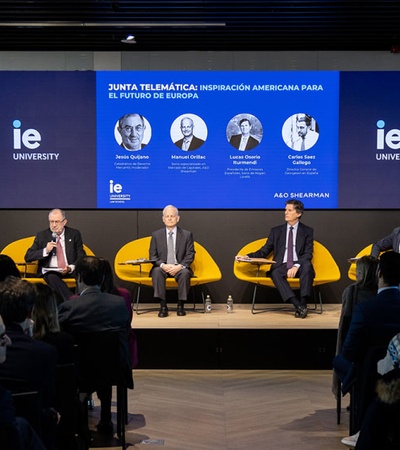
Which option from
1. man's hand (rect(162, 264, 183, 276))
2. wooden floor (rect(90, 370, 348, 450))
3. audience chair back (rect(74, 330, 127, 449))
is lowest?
wooden floor (rect(90, 370, 348, 450))

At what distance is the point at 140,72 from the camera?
9820 mm

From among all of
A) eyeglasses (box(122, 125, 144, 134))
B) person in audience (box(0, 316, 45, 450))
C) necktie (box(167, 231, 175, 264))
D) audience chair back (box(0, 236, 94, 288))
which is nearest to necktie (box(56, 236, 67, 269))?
audience chair back (box(0, 236, 94, 288))

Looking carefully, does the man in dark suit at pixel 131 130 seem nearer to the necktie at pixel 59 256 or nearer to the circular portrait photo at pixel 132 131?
the circular portrait photo at pixel 132 131

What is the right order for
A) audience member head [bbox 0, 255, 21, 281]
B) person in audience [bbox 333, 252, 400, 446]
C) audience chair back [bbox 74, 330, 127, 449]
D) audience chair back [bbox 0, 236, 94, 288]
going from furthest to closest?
audience chair back [bbox 0, 236, 94, 288]
audience member head [bbox 0, 255, 21, 281]
audience chair back [bbox 74, 330, 127, 449]
person in audience [bbox 333, 252, 400, 446]

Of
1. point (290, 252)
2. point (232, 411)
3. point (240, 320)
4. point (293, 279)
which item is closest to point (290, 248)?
point (290, 252)

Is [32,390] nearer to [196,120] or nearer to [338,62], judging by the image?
[196,120]

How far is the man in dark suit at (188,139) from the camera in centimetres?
988

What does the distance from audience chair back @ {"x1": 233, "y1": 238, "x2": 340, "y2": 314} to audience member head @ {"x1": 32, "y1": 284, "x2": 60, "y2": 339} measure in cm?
484

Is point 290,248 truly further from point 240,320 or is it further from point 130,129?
point 130,129

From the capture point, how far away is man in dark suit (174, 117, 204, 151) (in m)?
9.88

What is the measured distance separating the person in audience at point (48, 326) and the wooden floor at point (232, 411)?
1.37m

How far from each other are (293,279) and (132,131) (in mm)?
2641

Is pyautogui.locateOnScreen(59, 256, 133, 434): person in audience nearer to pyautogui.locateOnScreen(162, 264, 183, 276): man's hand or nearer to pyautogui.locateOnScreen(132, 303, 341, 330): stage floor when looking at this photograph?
pyautogui.locateOnScreen(132, 303, 341, 330): stage floor
